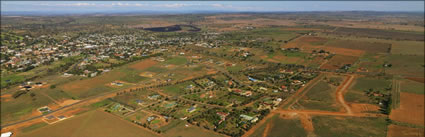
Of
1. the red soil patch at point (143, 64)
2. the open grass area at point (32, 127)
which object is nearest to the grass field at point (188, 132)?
the open grass area at point (32, 127)

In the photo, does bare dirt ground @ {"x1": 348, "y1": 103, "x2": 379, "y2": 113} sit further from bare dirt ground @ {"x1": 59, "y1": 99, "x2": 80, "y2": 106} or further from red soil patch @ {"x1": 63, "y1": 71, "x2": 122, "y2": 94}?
red soil patch @ {"x1": 63, "y1": 71, "x2": 122, "y2": 94}

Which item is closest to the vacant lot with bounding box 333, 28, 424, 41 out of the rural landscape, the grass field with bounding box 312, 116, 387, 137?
the rural landscape

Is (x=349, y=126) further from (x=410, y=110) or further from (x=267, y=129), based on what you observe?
(x=410, y=110)

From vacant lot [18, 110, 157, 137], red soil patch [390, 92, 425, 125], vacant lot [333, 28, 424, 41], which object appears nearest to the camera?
vacant lot [18, 110, 157, 137]

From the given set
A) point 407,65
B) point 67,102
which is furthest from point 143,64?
point 407,65

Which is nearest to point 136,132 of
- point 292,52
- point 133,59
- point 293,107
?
point 293,107
